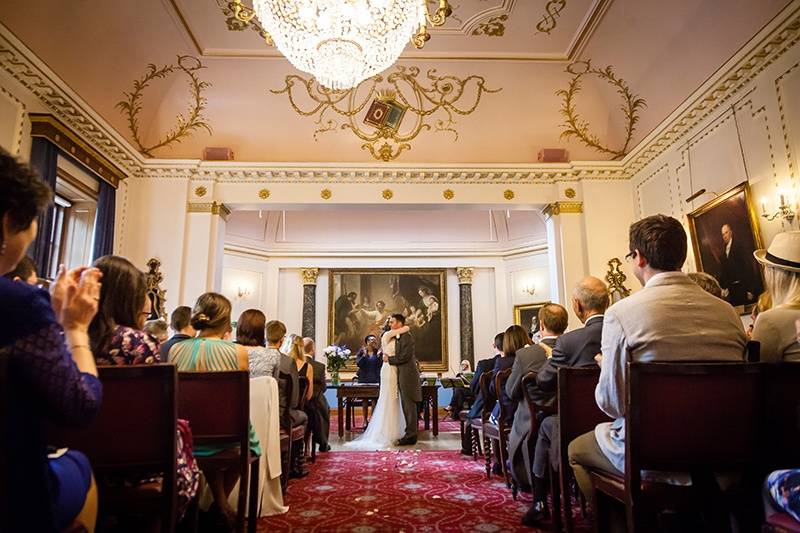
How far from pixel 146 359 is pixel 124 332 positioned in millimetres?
132

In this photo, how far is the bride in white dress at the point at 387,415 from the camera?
6457mm

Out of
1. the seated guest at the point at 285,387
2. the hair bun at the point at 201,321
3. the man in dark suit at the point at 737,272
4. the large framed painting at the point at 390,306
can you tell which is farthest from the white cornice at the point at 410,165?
the large framed painting at the point at 390,306

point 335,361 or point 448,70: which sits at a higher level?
point 448,70

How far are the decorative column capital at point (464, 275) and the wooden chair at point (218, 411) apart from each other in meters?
9.88

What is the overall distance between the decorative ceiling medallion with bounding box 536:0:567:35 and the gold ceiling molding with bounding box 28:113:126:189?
5.52 meters

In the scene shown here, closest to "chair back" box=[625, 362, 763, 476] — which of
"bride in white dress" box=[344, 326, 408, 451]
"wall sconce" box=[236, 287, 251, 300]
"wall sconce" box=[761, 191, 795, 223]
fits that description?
"wall sconce" box=[761, 191, 795, 223]

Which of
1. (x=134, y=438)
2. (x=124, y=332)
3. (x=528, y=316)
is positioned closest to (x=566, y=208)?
(x=528, y=316)

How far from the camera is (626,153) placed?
24.1 feet

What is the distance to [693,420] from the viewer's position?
1.71m

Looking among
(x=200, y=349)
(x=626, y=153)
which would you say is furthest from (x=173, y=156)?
(x=626, y=153)

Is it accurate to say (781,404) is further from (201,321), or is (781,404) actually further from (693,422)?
(201,321)

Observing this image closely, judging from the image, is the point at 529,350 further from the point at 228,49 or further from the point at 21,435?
the point at 228,49

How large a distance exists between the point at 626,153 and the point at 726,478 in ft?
21.2

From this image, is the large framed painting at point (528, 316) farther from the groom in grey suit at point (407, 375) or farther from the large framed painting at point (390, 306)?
the groom in grey suit at point (407, 375)
